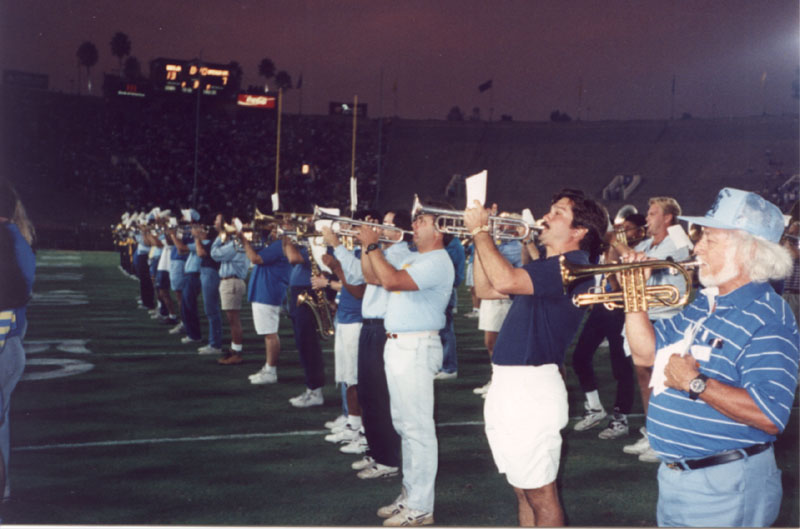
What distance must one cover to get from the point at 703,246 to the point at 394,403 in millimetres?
2159

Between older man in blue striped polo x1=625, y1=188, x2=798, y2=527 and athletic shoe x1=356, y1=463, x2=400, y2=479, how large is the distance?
261 cm

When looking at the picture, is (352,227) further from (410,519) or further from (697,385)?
(697,385)

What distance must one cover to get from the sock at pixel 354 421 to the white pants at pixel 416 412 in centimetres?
149

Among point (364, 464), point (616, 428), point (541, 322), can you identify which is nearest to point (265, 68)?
point (616, 428)

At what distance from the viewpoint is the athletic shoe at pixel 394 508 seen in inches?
167

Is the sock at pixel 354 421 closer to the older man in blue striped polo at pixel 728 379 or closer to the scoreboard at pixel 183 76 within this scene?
the older man in blue striped polo at pixel 728 379

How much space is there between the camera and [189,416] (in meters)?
6.48

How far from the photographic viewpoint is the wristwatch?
2279 mm

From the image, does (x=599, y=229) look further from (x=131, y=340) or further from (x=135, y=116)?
(x=135, y=116)

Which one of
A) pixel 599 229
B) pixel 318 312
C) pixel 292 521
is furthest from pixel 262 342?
pixel 599 229

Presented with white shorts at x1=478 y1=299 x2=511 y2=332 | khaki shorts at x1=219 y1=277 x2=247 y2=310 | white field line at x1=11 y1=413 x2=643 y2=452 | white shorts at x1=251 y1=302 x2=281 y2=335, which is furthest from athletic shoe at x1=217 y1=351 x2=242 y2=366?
white field line at x1=11 y1=413 x2=643 y2=452

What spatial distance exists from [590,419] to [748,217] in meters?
3.97

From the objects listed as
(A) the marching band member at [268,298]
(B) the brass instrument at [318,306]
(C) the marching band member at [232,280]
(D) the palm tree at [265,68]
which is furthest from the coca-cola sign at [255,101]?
(B) the brass instrument at [318,306]

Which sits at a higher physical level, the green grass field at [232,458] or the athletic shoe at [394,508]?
the athletic shoe at [394,508]
